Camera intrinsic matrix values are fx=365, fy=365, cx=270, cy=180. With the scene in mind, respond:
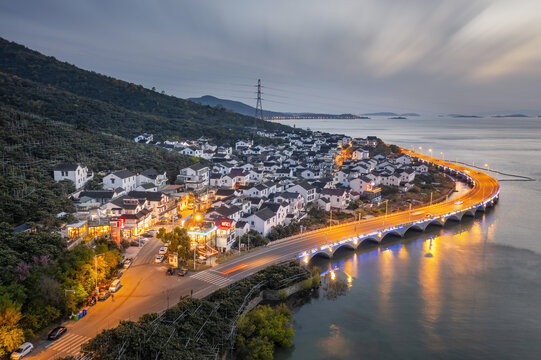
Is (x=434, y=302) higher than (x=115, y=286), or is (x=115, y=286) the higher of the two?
(x=115, y=286)

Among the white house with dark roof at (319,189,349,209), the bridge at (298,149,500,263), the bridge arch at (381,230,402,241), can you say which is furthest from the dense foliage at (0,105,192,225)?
the bridge arch at (381,230,402,241)

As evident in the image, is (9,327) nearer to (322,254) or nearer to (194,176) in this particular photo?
(322,254)

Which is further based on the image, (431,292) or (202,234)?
(202,234)

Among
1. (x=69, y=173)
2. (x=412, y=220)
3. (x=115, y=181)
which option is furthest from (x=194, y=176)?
(x=412, y=220)

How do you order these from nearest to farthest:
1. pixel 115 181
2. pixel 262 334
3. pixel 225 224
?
pixel 262 334
pixel 225 224
pixel 115 181

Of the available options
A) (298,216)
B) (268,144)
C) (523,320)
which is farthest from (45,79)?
(523,320)

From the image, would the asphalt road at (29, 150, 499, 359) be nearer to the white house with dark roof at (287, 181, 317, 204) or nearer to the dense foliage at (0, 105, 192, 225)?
the white house with dark roof at (287, 181, 317, 204)

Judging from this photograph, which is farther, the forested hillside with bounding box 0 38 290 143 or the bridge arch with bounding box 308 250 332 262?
the forested hillside with bounding box 0 38 290 143
